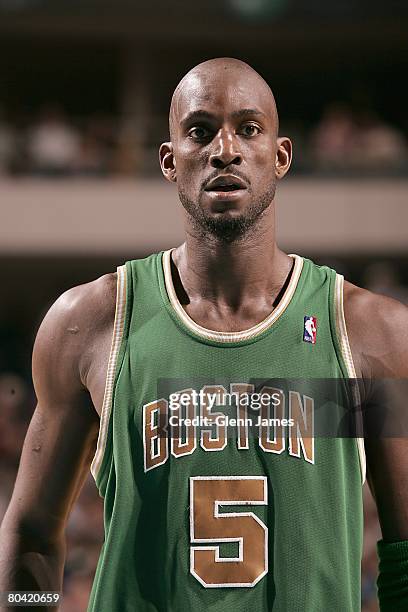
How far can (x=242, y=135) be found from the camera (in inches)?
55.8

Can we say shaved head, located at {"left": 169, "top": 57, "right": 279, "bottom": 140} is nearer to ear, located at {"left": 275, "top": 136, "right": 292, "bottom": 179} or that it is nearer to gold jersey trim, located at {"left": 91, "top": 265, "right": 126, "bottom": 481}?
ear, located at {"left": 275, "top": 136, "right": 292, "bottom": 179}

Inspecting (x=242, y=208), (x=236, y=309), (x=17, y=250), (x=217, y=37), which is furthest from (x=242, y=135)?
(x=17, y=250)

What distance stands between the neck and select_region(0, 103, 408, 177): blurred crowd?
257 millimetres

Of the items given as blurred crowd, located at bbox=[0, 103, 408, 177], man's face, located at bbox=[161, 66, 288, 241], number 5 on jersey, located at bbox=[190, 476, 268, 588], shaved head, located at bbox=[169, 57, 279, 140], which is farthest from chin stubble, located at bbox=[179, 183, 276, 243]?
number 5 on jersey, located at bbox=[190, 476, 268, 588]

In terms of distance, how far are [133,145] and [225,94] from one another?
0.52 m

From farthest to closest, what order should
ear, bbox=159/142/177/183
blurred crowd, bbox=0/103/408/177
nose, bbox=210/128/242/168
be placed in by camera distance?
1. blurred crowd, bbox=0/103/408/177
2. ear, bbox=159/142/177/183
3. nose, bbox=210/128/242/168

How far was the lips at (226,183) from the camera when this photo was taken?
141cm

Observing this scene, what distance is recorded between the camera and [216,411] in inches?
57.3

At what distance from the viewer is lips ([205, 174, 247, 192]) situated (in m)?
1.41

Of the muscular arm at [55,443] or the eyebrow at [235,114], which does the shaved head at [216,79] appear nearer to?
the eyebrow at [235,114]

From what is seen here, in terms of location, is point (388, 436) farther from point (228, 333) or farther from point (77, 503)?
point (77, 503)

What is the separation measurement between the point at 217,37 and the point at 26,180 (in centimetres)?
77

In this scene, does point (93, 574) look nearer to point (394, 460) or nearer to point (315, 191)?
point (394, 460)

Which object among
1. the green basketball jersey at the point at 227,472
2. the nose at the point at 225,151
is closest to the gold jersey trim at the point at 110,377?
the green basketball jersey at the point at 227,472
